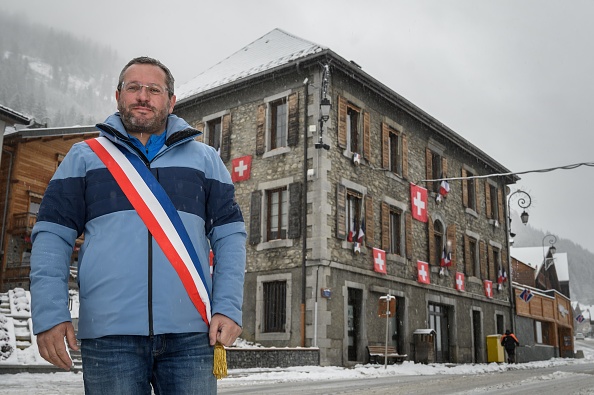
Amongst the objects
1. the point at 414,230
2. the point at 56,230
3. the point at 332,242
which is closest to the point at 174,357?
the point at 56,230

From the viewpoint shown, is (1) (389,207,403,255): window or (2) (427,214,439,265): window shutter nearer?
(1) (389,207,403,255): window

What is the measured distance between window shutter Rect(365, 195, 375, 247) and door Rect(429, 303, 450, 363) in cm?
484

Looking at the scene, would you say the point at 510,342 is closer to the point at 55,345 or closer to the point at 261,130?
the point at 261,130

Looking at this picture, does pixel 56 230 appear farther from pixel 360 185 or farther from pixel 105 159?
pixel 360 185

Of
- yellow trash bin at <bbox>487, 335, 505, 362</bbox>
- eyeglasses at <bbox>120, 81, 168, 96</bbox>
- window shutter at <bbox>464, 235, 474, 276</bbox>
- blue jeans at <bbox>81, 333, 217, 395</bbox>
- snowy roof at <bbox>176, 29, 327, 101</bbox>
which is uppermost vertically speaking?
snowy roof at <bbox>176, 29, 327, 101</bbox>

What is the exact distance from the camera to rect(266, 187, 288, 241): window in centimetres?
1895

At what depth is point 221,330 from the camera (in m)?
2.20

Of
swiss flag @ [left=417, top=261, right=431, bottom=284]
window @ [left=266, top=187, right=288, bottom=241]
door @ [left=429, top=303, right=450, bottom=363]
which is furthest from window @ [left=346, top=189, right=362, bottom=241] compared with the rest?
door @ [left=429, top=303, right=450, bottom=363]

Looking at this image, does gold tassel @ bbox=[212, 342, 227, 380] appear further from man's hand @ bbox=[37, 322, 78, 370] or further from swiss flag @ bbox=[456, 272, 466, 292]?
swiss flag @ bbox=[456, 272, 466, 292]

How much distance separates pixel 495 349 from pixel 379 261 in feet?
30.5

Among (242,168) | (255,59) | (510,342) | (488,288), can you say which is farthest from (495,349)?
(255,59)

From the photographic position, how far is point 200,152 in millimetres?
2475

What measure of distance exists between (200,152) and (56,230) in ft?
1.97

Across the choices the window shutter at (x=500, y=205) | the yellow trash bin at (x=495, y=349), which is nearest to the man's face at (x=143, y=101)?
the yellow trash bin at (x=495, y=349)
